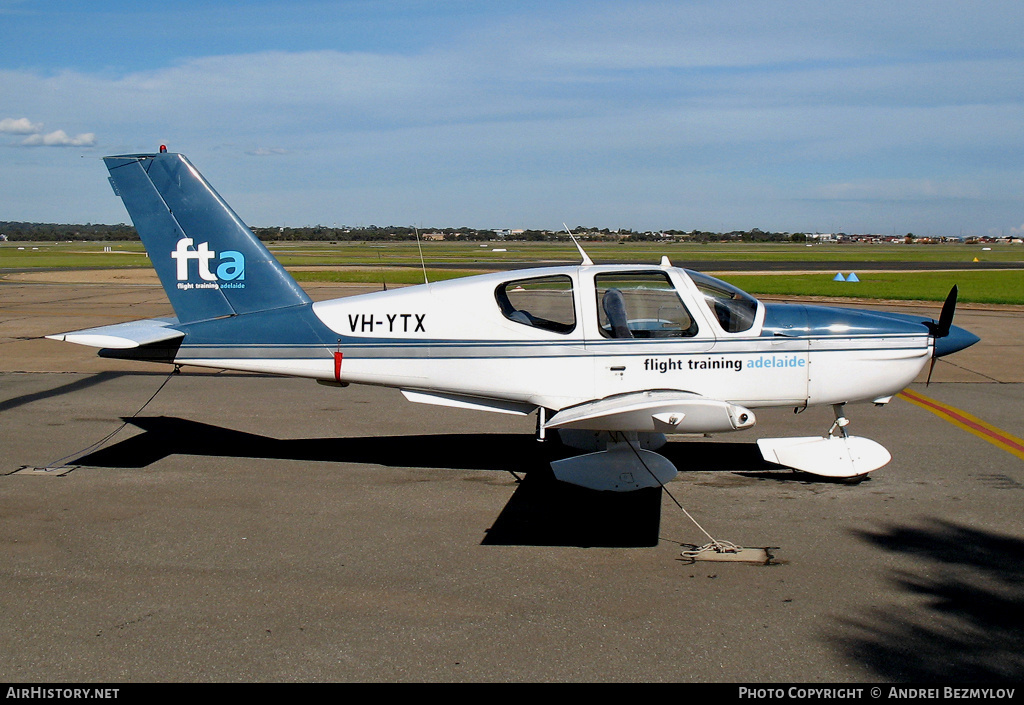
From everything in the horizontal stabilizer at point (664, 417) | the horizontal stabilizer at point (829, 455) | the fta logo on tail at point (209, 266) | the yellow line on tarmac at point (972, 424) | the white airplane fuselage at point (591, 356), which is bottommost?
the yellow line on tarmac at point (972, 424)

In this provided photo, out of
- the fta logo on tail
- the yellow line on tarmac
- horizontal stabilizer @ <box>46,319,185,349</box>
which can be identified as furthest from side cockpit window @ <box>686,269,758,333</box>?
horizontal stabilizer @ <box>46,319,185,349</box>

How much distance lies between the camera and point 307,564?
5.46 m

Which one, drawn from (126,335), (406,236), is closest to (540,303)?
(126,335)

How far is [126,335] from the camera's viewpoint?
24.3ft

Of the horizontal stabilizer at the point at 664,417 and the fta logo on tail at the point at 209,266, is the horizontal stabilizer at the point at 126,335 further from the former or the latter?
the horizontal stabilizer at the point at 664,417

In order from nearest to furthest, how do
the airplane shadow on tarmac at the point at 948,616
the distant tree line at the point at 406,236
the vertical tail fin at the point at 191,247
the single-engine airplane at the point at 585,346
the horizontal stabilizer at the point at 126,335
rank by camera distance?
the airplane shadow on tarmac at the point at 948,616 → the single-engine airplane at the point at 585,346 → the horizontal stabilizer at the point at 126,335 → the vertical tail fin at the point at 191,247 → the distant tree line at the point at 406,236

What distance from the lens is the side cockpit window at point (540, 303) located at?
7039mm

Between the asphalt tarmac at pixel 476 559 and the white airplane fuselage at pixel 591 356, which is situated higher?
the white airplane fuselage at pixel 591 356

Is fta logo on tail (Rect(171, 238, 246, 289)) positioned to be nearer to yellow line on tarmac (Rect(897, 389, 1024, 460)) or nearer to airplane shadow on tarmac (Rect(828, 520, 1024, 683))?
airplane shadow on tarmac (Rect(828, 520, 1024, 683))

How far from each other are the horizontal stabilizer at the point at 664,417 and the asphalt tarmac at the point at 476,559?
0.79 m

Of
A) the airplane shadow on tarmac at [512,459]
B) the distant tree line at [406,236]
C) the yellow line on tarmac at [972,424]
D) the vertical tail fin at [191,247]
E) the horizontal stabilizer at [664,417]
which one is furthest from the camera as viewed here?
the distant tree line at [406,236]

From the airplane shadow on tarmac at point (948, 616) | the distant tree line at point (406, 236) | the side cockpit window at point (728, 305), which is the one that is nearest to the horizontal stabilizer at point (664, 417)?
the side cockpit window at point (728, 305)

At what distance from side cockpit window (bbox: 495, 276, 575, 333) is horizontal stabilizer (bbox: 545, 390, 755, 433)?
1092 millimetres

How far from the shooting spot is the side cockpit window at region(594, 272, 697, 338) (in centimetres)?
692
